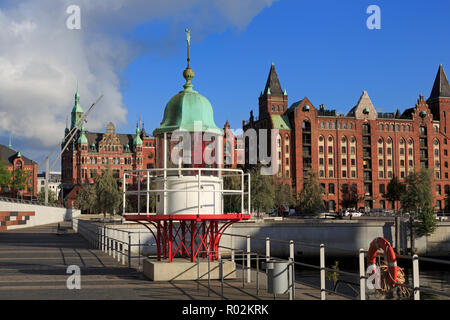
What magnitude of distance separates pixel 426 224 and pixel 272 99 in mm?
70845

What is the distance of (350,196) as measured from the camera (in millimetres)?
121312

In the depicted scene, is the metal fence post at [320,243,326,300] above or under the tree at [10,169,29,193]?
under

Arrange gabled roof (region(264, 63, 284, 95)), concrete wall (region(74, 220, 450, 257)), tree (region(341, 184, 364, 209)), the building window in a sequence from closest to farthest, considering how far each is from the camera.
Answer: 1. concrete wall (region(74, 220, 450, 257))
2. tree (region(341, 184, 364, 209))
3. the building window
4. gabled roof (region(264, 63, 284, 95))

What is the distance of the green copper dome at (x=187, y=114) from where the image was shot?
51.2 feet

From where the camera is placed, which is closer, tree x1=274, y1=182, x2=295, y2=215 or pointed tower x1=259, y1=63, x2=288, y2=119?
tree x1=274, y1=182, x2=295, y2=215

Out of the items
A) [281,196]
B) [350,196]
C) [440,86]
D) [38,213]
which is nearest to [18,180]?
[38,213]

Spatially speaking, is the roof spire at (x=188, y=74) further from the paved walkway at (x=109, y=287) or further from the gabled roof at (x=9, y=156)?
the gabled roof at (x=9, y=156)

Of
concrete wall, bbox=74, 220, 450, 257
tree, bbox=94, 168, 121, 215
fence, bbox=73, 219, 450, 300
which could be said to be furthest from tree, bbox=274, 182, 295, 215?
fence, bbox=73, 219, 450, 300

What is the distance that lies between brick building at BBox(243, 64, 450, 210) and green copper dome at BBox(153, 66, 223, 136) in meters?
101

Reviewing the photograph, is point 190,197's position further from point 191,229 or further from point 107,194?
point 107,194

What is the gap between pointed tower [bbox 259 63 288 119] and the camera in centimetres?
12700

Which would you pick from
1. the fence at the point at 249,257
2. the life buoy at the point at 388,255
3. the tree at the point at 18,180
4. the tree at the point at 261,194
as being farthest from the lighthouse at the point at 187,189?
the tree at the point at 18,180

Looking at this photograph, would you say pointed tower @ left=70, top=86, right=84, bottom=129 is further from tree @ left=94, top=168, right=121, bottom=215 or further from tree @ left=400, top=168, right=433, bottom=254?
tree @ left=400, top=168, right=433, bottom=254
